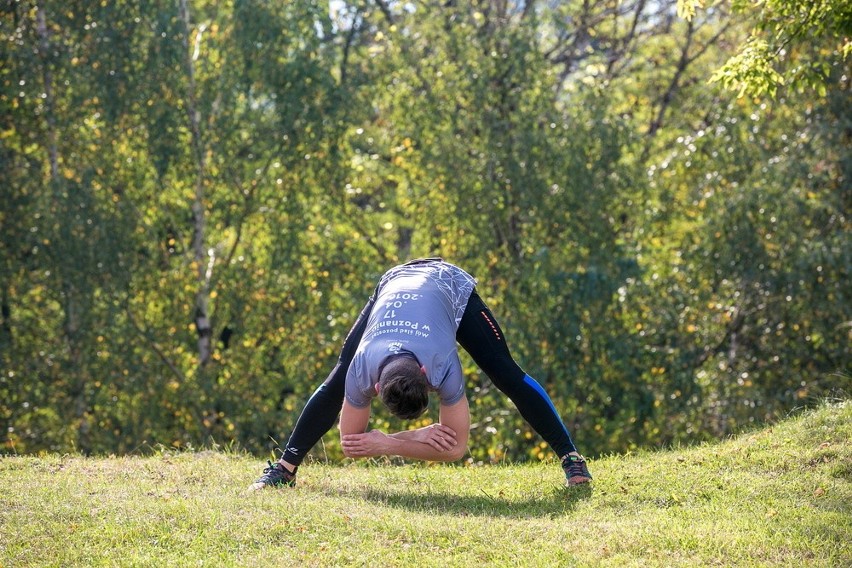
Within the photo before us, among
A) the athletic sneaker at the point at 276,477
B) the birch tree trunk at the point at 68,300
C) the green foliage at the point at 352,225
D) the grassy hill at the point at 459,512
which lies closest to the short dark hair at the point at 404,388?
the grassy hill at the point at 459,512

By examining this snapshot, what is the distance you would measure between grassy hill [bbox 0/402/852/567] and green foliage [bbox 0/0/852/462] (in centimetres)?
975

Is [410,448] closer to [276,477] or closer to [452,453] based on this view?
[452,453]

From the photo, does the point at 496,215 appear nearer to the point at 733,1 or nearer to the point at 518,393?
the point at 733,1

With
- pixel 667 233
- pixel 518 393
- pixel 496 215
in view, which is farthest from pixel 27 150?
pixel 518 393

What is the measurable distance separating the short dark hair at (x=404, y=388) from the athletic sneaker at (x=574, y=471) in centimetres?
163

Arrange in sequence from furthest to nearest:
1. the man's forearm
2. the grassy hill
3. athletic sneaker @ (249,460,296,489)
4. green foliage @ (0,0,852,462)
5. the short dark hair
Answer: green foliage @ (0,0,852,462), athletic sneaker @ (249,460,296,489), the man's forearm, the short dark hair, the grassy hill

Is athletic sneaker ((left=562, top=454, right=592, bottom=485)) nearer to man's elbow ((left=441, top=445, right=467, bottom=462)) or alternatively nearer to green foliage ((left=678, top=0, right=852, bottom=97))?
man's elbow ((left=441, top=445, right=467, bottom=462))

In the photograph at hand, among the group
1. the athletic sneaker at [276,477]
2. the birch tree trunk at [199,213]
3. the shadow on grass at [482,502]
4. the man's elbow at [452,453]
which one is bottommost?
the shadow on grass at [482,502]

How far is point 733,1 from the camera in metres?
12.4

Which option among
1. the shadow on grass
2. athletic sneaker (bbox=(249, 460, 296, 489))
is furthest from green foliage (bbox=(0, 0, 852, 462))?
athletic sneaker (bbox=(249, 460, 296, 489))

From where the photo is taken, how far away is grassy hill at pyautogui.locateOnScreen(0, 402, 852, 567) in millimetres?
6516

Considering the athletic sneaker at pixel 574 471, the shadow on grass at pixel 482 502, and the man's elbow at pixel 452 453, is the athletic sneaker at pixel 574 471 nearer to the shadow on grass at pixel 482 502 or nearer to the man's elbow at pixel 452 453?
the shadow on grass at pixel 482 502

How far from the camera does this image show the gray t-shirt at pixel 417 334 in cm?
718

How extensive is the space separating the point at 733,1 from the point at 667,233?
10.1 metres
